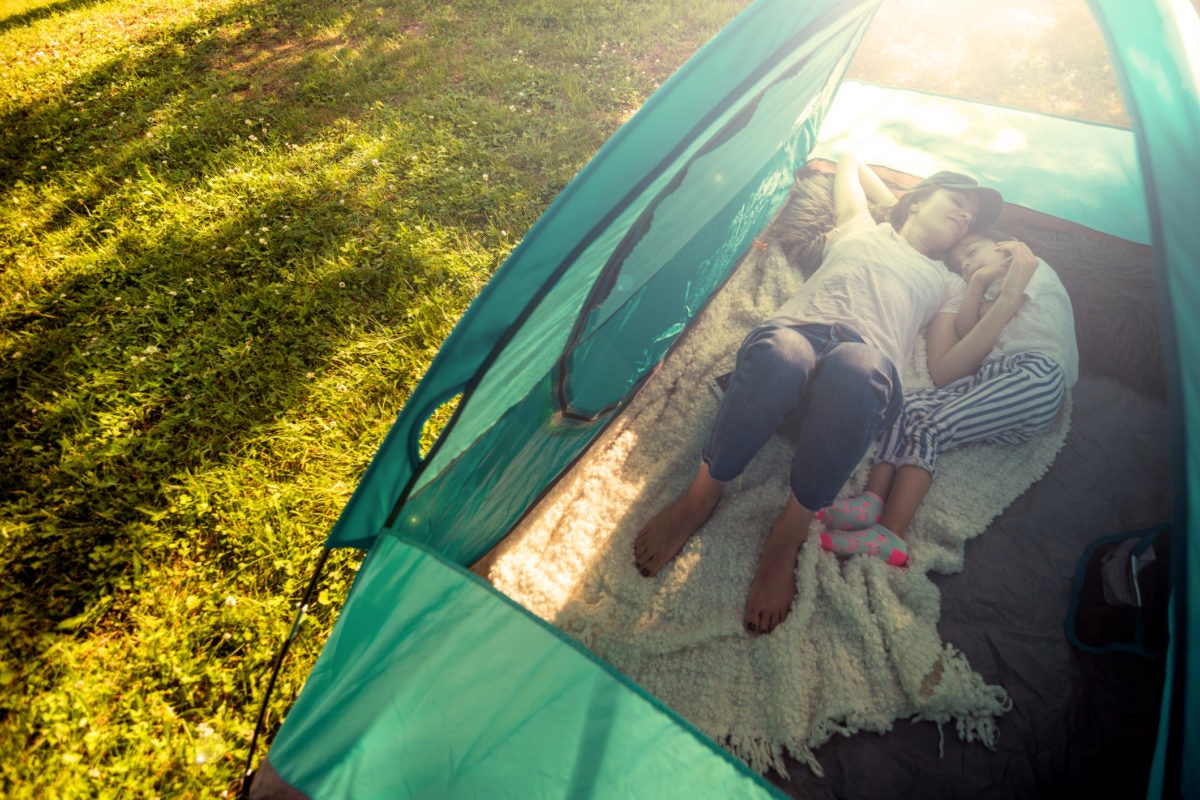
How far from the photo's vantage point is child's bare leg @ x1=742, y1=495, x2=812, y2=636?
4.38ft

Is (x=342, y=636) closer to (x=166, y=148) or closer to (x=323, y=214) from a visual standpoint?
(x=323, y=214)

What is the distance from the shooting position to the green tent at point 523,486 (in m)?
0.96

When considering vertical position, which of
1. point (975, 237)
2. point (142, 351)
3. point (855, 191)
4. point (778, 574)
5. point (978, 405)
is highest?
point (855, 191)

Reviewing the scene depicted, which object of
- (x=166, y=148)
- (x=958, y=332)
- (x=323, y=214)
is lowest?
(x=958, y=332)

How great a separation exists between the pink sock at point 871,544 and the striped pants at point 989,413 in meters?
0.23

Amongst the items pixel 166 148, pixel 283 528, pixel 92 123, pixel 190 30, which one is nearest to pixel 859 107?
pixel 283 528

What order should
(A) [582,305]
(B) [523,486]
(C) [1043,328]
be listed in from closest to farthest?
(A) [582,305], (B) [523,486], (C) [1043,328]

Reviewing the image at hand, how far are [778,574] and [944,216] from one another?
Answer: 133cm

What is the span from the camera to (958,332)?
1.79 metres

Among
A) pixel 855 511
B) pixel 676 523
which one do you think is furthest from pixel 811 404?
pixel 676 523

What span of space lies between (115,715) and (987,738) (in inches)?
75.8

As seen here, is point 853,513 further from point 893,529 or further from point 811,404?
point 811,404

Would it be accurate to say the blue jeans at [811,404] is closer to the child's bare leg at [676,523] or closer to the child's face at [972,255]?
the child's bare leg at [676,523]

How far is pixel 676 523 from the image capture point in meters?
1.48
